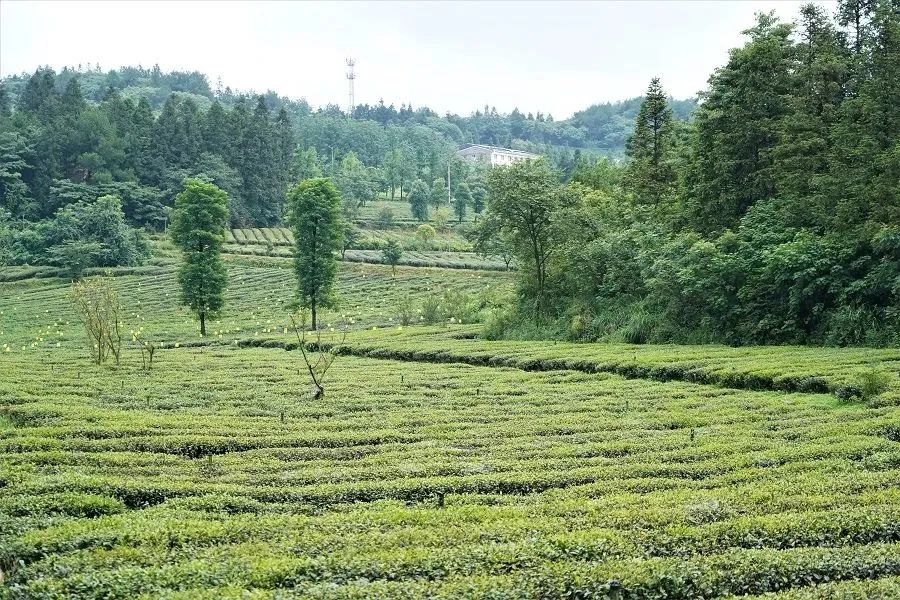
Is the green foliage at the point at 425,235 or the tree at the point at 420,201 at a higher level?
the tree at the point at 420,201

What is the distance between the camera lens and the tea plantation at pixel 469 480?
8750 mm

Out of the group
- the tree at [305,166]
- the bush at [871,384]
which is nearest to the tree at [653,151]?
the bush at [871,384]

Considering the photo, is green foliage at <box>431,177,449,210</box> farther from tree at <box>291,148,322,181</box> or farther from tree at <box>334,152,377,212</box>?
tree at <box>291,148,322,181</box>

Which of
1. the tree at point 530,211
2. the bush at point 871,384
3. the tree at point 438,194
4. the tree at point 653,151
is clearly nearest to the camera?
the bush at point 871,384

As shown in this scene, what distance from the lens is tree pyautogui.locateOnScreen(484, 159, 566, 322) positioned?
3997 centimetres

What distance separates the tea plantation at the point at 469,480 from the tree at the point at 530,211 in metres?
13.0

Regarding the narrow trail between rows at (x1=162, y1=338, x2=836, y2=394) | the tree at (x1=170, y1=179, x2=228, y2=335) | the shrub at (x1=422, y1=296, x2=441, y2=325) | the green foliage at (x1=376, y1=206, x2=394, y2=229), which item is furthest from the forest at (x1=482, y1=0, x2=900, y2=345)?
the green foliage at (x1=376, y1=206, x2=394, y2=229)

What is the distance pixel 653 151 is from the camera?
50.2 m

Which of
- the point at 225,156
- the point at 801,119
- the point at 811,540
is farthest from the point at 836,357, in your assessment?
the point at 225,156

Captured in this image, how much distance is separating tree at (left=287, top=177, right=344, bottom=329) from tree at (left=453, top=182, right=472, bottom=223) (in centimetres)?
7017

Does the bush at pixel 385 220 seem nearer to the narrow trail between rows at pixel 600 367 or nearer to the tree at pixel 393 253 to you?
the tree at pixel 393 253

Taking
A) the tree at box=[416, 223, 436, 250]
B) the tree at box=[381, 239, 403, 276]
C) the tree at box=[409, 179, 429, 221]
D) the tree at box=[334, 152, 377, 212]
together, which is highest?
the tree at box=[334, 152, 377, 212]

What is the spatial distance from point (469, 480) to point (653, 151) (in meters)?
40.5

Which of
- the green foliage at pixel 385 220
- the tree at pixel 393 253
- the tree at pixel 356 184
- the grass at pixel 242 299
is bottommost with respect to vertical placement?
the grass at pixel 242 299
